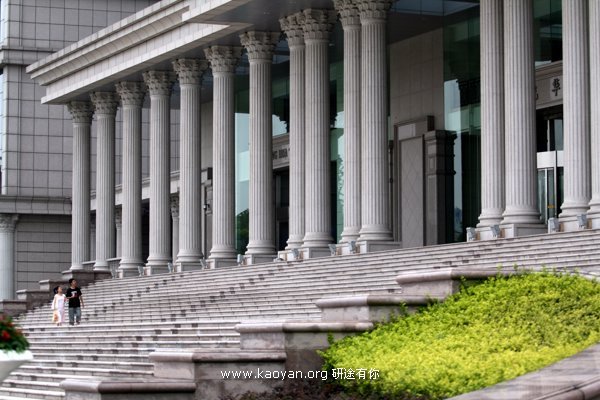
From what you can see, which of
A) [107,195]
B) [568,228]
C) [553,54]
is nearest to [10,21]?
[107,195]

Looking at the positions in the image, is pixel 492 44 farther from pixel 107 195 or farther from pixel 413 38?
pixel 107 195

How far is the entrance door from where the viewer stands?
4597 cm

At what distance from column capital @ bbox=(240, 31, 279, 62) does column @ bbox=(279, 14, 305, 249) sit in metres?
1.73

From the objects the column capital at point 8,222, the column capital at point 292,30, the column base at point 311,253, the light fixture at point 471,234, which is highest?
the column capital at point 292,30

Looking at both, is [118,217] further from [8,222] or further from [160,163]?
[160,163]

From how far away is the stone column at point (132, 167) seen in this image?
6053cm

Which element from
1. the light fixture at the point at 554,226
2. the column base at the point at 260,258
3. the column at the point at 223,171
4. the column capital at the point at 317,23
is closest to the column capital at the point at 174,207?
the column at the point at 223,171

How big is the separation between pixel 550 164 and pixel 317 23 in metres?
8.61

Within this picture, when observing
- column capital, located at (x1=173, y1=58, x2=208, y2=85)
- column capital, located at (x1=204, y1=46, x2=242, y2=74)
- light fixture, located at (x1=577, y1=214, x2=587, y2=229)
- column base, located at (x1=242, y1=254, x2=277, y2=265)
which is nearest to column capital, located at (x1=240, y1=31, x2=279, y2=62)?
column capital, located at (x1=204, y1=46, x2=242, y2=74)

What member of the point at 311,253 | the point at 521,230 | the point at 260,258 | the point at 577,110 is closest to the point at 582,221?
the point at 521,230

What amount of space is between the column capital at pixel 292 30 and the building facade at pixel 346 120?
0.05 m

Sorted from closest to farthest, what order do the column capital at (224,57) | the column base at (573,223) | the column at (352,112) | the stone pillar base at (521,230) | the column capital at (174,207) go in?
1. the column base at (573,223)
2. the stone pillar base at (521,230)
3. the column at (352,112)
4. the column capital at (224,57)
5. the column capital at (174,207)

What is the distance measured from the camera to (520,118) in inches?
1492

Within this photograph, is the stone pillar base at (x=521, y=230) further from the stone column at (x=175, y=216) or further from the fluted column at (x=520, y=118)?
the stone column at (x=175, y=216)
